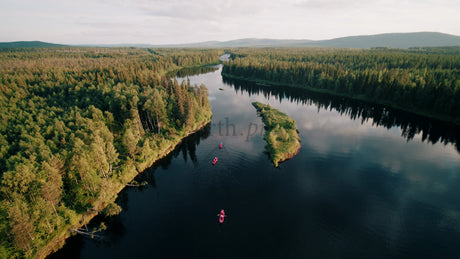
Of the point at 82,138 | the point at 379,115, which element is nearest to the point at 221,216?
the point at 82,138

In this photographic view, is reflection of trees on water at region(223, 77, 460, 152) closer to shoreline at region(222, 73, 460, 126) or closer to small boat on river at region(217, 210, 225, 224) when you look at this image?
shoreline at region(222, 73, 460, 126)

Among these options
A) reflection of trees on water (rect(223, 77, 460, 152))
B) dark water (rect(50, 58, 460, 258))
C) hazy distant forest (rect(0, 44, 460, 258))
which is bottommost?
dark water (rect(50, 58, 460, 258))

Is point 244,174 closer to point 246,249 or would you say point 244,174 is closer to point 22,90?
point 246,249

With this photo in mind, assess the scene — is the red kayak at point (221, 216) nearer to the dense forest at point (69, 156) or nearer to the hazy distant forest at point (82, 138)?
the dense forest at point (69, 156)

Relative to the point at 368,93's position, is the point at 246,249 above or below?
below

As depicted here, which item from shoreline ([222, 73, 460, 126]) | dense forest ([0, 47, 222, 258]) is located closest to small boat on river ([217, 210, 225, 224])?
dense forest ([0, 47, 222, 258])

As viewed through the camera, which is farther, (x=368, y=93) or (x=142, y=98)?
(x=368, y=93)

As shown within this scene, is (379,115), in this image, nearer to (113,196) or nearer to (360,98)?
(360,98)

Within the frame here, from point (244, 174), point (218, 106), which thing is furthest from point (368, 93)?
point (244, 174)
